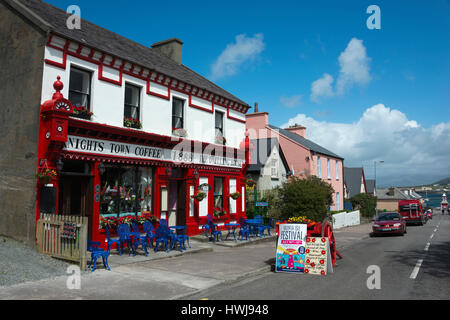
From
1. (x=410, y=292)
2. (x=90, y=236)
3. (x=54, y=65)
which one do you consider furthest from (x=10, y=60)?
(x=410, y=292)

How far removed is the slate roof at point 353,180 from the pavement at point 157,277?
1595 inches

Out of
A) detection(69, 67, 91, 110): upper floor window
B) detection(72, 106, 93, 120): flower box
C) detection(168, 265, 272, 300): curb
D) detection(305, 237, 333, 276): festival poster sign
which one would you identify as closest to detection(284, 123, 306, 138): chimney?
detection(69, 67, 91, 110): upper floor window

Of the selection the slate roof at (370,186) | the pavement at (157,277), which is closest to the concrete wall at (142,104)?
the pavement at (157,277)

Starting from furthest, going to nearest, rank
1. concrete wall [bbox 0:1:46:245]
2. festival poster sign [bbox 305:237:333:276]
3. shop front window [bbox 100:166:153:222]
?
shop front window [bbox 100:166:153:222] → concrete wall [bbox 0:1:46:245] → festival poster sign [bbox 305:237:333:276]

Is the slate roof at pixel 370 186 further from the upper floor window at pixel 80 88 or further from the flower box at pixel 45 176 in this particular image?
the flower box at pixel 45 176

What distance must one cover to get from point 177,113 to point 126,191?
4827 millimetres

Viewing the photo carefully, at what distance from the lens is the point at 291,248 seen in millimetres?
9711

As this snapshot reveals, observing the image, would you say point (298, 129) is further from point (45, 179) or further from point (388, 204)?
point (388, 204)

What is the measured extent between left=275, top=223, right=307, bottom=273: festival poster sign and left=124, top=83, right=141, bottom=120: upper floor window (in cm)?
785

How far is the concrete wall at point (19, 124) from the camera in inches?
421

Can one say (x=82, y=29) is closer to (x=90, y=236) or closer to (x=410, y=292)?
(x=90, y=236)

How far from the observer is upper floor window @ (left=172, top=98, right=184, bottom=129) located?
1617 centimetres

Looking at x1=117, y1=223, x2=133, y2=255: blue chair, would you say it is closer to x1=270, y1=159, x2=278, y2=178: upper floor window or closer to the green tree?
the green tree

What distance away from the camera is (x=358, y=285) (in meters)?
7.95
